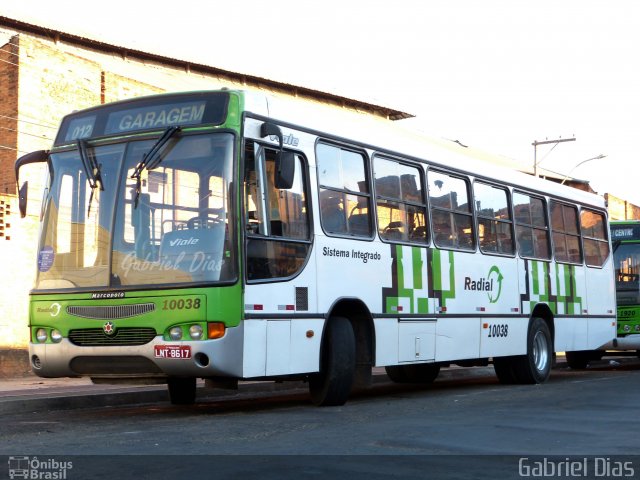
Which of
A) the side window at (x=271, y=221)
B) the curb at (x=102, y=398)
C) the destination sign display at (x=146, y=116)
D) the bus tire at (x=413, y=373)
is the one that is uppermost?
the destination sign display at (x=146, y=116)

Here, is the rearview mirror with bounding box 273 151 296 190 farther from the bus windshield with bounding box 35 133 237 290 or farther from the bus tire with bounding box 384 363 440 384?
the bus tire with bounding box 384 363 440 384

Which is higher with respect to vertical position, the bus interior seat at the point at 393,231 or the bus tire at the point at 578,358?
the bus interior seat at the point at 393,231

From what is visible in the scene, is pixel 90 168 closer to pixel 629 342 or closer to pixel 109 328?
pixel 109 328

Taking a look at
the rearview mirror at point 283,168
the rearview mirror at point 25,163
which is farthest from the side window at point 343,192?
the rearview mirror at point 25,163

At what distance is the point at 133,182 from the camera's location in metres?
10.5

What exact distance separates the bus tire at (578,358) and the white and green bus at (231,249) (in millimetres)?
9200

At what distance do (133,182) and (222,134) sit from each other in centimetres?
102

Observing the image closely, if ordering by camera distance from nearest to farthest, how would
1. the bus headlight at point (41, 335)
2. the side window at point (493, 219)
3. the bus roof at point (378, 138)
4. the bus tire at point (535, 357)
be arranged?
the bus headlight at point (41, 335), the bus roof at point (378, 138), the side window at point (493, 219), the bus tire at point (535, 357)

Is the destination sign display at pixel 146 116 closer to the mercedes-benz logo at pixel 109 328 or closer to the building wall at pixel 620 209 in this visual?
the mercedes-benz logo at pixel 109 328

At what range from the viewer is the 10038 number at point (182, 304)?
32.6 ft

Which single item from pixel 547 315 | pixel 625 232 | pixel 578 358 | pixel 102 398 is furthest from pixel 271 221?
pixel 625 232

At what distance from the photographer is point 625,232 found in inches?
926

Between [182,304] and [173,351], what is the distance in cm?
45
